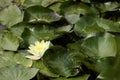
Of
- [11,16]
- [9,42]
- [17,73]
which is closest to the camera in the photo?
[17,73]

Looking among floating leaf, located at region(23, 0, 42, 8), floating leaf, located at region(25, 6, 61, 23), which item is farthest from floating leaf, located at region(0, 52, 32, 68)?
floating leaf, located at region(23, 0, 42, 8)

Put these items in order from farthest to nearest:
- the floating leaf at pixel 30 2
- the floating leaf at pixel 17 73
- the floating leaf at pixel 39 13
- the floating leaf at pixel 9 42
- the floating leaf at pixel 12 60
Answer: the floating leaf at pixel 30 2
the floating leaf at pixel 39 13
the floating leaf at pixel 9 42
the floating leaf at pixel 12 60
the floating leaf at pixel 17 73

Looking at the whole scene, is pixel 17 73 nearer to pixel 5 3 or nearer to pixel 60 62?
pixel 60 62

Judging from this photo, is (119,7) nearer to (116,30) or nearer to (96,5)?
(96,5)

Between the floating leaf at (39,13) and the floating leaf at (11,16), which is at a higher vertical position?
the floating leaf at (39,13)

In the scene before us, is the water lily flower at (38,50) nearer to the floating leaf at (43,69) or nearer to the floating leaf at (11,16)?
the floating leaf at (43,69)

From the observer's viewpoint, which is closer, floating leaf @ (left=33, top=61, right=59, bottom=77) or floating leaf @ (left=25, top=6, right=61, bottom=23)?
floating leaf @ (left=33, top=61, right=59, bottom=77)

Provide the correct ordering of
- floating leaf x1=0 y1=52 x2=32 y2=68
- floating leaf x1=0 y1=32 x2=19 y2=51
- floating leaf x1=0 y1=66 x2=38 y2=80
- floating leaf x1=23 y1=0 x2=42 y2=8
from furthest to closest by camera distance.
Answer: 1. floating leaf x1=23 y1=0 x2=42 y2=8
2. floating leaf x1=0 y1=32 x2=19 y2=51
3. floating leaf x1=0 y1=52 x2=32 y2=68
4. floating leaf x1=0 y1=66 x2=38 y2=80

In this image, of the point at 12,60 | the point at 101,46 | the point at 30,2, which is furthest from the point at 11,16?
the point at 101,46

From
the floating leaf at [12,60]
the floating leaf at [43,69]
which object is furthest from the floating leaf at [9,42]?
the floating leaf at [43,69]

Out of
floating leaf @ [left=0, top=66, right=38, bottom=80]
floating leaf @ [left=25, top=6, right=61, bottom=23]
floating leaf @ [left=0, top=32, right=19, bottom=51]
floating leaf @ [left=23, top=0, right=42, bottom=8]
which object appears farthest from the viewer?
floating leaf @ [left=23, top=0, right=42, bottom=8]

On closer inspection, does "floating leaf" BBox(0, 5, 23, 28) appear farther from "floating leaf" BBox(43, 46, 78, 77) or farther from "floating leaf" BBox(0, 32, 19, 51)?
"floating leaf" BBox(43, 46, 78, 77)
